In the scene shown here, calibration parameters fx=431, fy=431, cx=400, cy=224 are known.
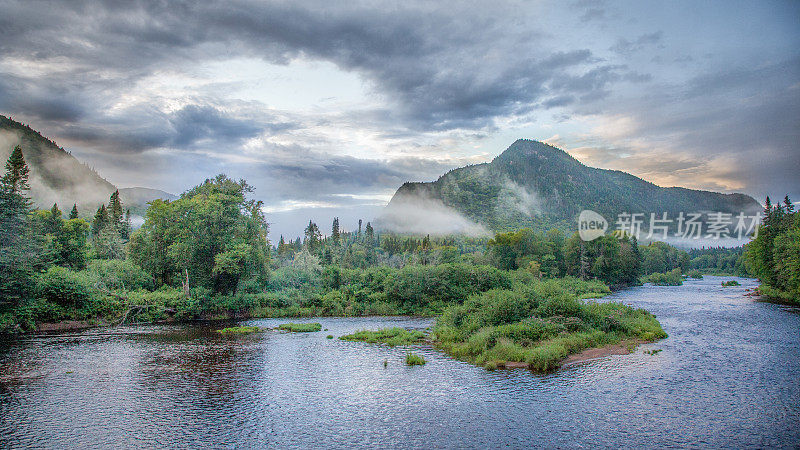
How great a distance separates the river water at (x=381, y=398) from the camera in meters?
15.4

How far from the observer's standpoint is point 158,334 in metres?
37.8

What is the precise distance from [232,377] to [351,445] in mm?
11601

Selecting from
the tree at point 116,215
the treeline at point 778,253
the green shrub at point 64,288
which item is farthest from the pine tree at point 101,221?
the treeline at point 778,253

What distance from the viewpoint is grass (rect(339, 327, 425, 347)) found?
3406 cm

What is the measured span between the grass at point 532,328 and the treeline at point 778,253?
3384 centimetres

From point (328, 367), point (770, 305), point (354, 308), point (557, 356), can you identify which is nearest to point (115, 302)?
point (354, 308)

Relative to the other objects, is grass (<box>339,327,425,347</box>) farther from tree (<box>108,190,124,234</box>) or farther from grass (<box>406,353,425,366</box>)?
tree (<box>108,190,124,234</box>)

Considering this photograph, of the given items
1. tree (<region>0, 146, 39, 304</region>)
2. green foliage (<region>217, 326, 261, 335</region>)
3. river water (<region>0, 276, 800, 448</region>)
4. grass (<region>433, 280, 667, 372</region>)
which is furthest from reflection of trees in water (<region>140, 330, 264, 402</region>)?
grass (<region>433, 280, 667, 372</region>)

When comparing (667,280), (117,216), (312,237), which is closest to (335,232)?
(312,237)

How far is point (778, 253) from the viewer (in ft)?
200

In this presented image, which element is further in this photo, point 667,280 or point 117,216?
point 667,280

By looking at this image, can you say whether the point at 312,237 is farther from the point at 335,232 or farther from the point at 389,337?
the point at 389,337

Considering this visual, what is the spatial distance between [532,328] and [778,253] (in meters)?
54.7

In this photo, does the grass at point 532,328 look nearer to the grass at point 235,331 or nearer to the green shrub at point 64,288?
the grass at point 235,331
